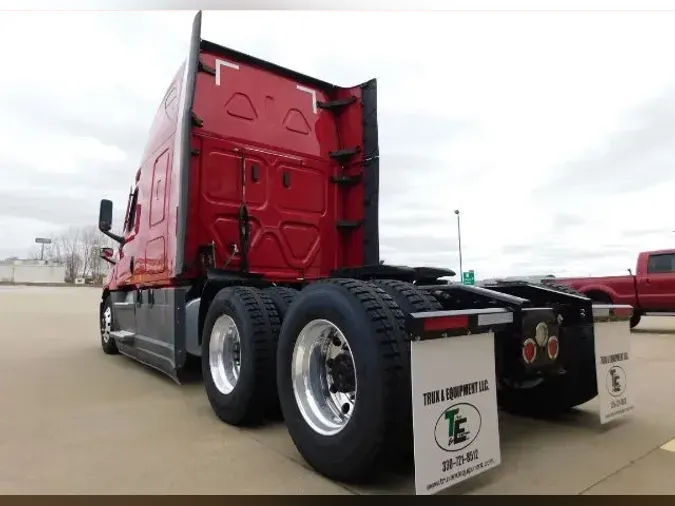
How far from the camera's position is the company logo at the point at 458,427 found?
89.7 inches

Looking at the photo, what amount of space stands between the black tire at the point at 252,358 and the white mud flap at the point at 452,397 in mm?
1562

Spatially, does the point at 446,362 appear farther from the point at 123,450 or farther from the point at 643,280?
the point at 643,280

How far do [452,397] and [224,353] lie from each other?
230 cm

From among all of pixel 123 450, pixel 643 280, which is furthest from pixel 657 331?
pixel 123 450

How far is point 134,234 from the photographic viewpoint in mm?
6379

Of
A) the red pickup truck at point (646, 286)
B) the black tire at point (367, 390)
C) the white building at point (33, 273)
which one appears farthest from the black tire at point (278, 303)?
the white building at point (33, 273)

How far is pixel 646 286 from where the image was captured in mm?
11531

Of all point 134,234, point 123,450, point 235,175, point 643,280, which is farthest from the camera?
point 643,280

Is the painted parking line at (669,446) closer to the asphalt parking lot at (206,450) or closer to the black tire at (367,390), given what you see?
the asphalt parking lot at (206,450)

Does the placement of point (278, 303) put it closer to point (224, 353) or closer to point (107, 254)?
point (224, 353)

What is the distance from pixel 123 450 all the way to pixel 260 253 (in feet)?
7.72

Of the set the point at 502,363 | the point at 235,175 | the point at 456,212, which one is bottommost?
the point at 502,363

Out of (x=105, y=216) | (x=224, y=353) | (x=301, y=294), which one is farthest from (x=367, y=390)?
(x=105, y=216)

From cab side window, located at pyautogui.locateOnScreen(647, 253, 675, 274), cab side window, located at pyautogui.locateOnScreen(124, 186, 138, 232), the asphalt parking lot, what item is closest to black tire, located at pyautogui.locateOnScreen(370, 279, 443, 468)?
the asphalt parking lot
